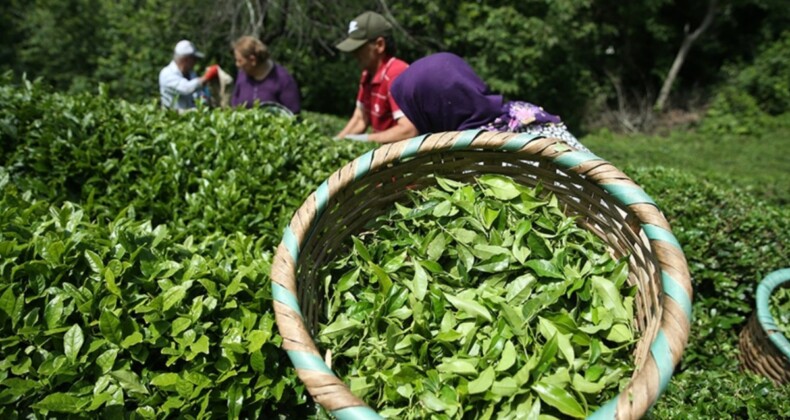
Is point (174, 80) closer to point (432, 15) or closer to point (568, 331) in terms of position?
point (568, 331)

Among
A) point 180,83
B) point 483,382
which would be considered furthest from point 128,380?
point 180,83

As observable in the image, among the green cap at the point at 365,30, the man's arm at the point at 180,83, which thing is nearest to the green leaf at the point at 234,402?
the green cap at the point at 365,30

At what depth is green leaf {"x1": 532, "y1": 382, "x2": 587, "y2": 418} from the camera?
4.02ft

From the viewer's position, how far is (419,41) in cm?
Answer: 1093

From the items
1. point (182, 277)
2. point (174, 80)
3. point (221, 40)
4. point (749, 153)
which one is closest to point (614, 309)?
point (182, 277)

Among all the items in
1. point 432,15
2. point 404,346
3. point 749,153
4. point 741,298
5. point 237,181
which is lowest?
point 749,153

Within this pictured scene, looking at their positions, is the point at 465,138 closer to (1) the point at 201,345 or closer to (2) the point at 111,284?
(1) the point at 201,345

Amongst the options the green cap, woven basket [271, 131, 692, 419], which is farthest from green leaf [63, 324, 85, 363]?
the green cap

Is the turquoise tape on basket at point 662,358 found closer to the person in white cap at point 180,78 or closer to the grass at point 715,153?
the person in white cap at point 180,78

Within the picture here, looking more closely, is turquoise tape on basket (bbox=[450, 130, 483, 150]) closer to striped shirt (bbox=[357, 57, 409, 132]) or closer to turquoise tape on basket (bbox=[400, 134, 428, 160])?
turquoise tape on basket (bbox=[400, 134, 428, 160])

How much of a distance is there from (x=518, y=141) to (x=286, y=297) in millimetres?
878

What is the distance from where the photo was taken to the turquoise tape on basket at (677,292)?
1183mm

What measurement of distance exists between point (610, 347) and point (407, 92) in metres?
1.50

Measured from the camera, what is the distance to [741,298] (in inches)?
110
